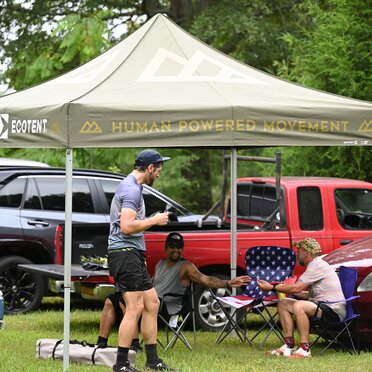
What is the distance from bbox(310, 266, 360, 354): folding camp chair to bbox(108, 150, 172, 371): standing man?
1.90 m

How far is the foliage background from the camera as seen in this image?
2173 centimetres

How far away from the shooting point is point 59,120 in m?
9.64

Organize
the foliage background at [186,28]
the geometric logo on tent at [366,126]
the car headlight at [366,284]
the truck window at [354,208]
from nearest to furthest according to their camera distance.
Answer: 1. the geometric logo on tent at [366,126]
2. the car headlight at [366,284]
3. the truck window at [354,208]
4. the foliage background at [186,28]

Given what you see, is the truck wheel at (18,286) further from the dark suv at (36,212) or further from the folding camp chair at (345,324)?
the folding camp chair at (345,324)

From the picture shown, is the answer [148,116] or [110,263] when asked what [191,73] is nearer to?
[148,116]

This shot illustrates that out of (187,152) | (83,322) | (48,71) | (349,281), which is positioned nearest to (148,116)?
(349,281)

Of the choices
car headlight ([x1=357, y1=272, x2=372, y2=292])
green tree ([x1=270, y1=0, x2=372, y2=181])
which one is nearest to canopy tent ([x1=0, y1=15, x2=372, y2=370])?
car headlight ([x1=357, y1=272, x2=372, y2=292])

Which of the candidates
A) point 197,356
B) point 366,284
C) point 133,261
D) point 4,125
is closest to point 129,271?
point 133,261

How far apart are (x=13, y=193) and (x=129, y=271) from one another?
18.7 ft

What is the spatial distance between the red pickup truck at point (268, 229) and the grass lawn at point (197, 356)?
572mm

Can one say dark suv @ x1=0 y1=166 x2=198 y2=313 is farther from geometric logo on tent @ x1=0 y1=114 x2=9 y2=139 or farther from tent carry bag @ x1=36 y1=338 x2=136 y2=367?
geometric logo on tent @ x1=0 y1=114 x2=9 y2=139

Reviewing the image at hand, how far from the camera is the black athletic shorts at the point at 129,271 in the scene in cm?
955

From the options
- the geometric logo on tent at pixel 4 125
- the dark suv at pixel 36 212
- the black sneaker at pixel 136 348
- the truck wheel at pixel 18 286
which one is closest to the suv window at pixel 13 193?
the dark suv at pixel 36 212

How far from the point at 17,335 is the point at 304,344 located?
3.30 meters
